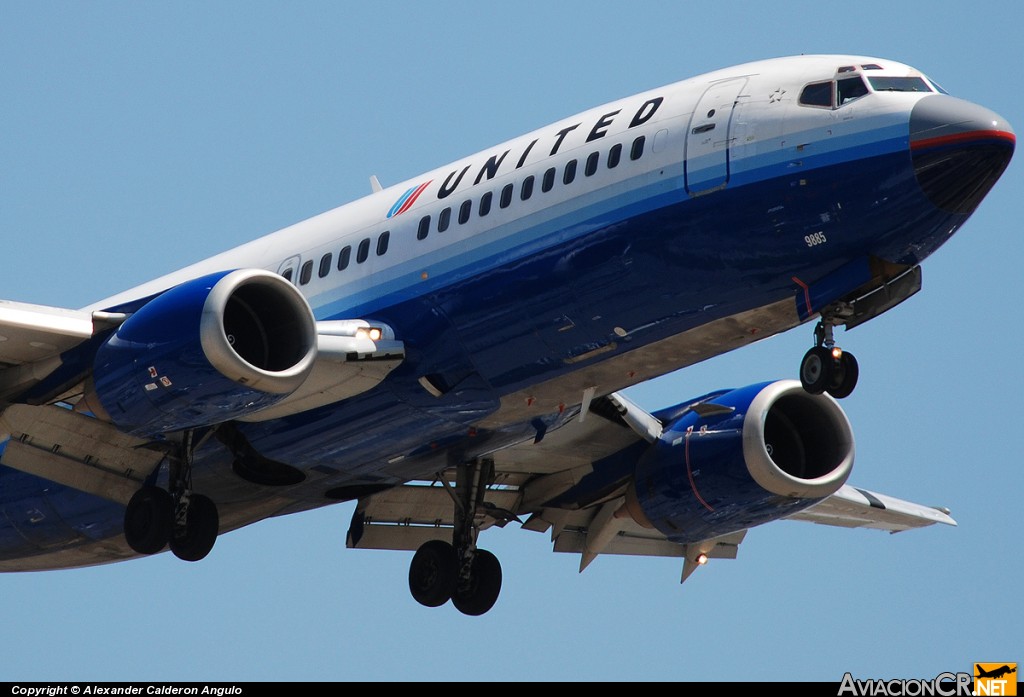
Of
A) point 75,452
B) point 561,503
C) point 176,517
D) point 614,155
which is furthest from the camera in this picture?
point 561,503

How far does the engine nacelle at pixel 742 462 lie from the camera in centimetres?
2978

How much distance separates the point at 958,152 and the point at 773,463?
28.6 feet

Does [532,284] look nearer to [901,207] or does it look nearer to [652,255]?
[652,255]

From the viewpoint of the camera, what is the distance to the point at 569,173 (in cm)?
2506

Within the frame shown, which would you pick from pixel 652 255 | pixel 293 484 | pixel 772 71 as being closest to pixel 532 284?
pixel 652 255

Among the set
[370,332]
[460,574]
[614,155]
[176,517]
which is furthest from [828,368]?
[176,517]

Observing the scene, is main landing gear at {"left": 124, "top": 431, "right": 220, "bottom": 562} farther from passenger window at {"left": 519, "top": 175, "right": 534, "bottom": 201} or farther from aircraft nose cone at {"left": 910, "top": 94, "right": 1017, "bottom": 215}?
aircraft nose cone at {"left": 910, "top": 94, "right": 1017, "bottom": 215}

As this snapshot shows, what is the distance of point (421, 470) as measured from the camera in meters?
28.5

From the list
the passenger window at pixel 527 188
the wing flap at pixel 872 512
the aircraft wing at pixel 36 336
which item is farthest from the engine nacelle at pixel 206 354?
the wing flap at pixel 872 512

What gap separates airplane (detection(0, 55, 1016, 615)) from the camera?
76.0 ft

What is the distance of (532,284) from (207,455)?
5990 millimetres

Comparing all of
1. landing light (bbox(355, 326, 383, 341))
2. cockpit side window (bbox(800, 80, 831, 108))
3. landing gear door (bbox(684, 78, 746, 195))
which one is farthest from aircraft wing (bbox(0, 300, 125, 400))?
cockpit side window (bbox(800, 80, 831, 108))

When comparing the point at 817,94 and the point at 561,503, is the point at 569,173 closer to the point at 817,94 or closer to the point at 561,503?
the point at 817,94

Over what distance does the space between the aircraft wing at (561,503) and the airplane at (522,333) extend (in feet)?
0.26
